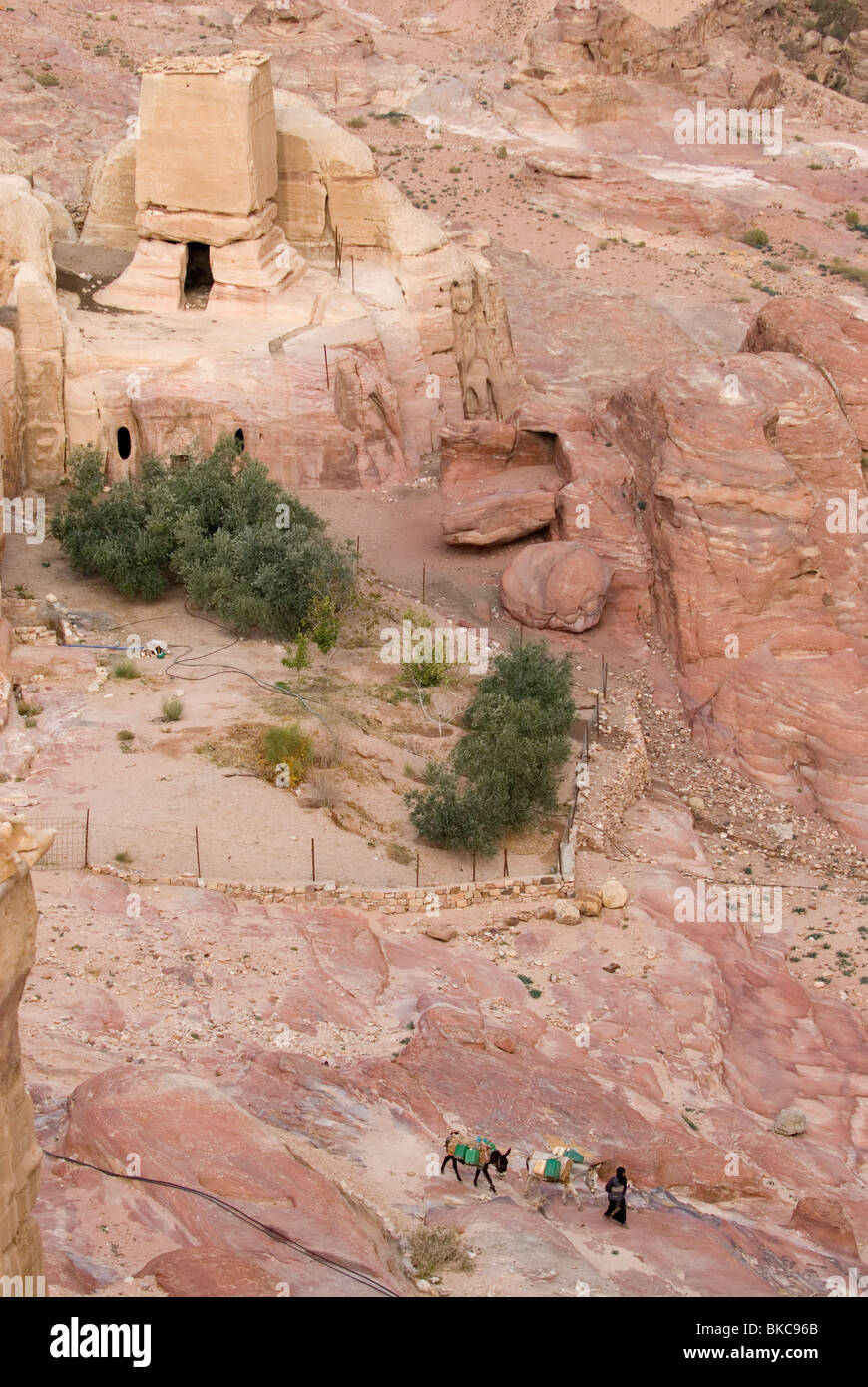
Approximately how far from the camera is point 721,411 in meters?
27.9

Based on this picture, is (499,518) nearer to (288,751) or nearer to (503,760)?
(503,760)

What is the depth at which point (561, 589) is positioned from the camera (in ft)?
92.2

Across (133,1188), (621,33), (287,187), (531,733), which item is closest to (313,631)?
(531,733)

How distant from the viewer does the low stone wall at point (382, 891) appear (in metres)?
20.2

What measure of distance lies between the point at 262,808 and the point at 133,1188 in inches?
357

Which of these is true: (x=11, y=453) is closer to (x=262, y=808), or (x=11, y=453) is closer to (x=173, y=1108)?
(x=262, y=808)

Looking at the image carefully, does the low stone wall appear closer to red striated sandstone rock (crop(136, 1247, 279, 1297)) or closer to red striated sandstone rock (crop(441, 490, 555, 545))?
red striated sandstone rock (crop(136, 1247, 279, 1297))

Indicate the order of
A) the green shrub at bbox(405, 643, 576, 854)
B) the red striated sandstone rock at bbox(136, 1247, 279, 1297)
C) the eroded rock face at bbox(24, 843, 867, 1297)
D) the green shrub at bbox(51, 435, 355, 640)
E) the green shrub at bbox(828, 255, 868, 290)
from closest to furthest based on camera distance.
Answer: the red striated sandstone rock at bbox(136, 1247, 279, 1297)
the eroded rock face at bbox(24, 843, 867, 1297)
the green shrub at bbox(405, 643, 576, 854)
the green shrub at bbox(51, 435, 355, 640)
the green shrub at bbox(828, 255, 868, 290)

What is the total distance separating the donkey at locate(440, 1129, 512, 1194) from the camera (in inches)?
624

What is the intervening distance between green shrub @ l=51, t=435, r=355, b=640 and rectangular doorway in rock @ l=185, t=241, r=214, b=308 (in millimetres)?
5223

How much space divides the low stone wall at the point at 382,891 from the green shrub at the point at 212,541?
6549 mm

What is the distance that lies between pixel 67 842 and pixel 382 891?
3.72m

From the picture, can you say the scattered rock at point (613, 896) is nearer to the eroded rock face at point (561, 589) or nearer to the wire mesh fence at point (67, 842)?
the wire mesh fence at point (67, 842)

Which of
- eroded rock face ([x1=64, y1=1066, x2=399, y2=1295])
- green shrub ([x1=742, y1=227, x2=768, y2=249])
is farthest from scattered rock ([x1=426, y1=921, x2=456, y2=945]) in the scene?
green shrub ([x1=742, y1=227, x2=768, y2=249])
